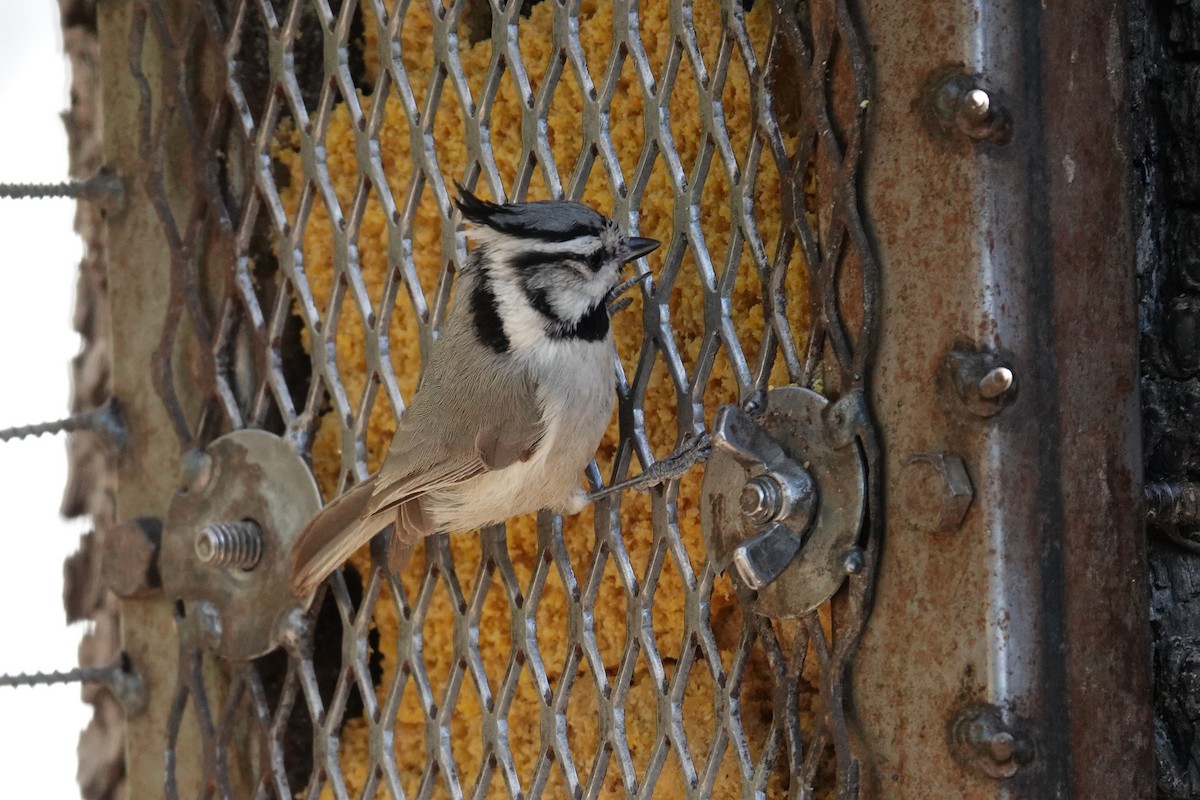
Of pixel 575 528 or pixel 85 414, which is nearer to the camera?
pixel 575 528

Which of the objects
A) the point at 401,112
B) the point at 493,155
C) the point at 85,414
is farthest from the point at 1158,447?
the point at 85,414

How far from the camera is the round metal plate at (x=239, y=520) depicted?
1.61m

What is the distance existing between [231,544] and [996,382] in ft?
2.92

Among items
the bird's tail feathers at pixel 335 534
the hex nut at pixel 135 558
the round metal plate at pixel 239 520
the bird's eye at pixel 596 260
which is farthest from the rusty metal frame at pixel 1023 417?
the hex nut at pixel 135 558

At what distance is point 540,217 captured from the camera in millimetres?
1360

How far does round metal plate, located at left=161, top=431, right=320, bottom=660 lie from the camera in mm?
1607

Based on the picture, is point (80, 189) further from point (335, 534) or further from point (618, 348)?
point (618, 348)

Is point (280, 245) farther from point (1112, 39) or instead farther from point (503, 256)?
point (1112, 39)

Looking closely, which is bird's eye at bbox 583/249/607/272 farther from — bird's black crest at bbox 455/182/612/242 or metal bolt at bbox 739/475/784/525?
metal bolt at bbox 739/475/784/525

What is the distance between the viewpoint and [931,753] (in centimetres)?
112

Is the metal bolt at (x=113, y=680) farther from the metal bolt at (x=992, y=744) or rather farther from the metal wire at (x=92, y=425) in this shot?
the metal bolt at (x=992, y=744)

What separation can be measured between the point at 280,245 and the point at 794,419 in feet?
2.29

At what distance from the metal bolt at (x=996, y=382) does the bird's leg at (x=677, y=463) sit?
0.84 ft

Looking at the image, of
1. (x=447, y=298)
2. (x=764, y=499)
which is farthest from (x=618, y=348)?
(x=764, y=499)
